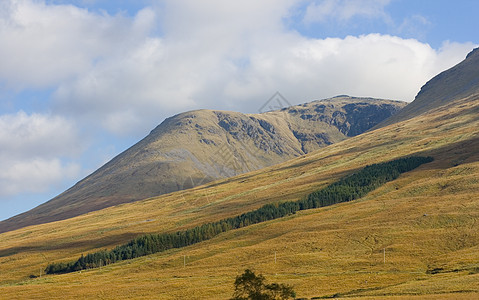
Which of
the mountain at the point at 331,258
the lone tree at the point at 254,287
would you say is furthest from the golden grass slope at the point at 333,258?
the lone tree at the point at 254,287

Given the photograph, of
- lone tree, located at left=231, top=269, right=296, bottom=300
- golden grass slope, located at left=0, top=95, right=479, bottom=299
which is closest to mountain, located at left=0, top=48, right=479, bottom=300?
golden grass slope, located at left=0, top=95, right=479, bottom=299

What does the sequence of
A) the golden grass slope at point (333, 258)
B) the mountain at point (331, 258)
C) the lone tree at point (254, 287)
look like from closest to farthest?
the lone tree at point (254, 287) → the mountain at point (331, 258) → the golden grass slope at point (333, 258)

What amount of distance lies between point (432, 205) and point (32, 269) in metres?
140

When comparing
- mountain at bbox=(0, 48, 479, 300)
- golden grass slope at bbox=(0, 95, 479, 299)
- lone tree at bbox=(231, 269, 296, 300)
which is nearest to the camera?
lone tree at bbox=(231, 269, 296, 300)

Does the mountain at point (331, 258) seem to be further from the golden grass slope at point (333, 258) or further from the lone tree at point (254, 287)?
the lone tree at point (254, 287)

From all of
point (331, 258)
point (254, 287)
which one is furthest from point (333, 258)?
point (254, 287)

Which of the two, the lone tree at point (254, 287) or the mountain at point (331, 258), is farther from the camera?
the mountain at point (331, 258)

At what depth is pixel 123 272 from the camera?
138 meters

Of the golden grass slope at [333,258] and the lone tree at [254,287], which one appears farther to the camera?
the golden grass slope at [333,258]

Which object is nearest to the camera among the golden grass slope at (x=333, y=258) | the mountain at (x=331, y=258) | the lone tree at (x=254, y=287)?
the lone tree at (x=254, y=287)

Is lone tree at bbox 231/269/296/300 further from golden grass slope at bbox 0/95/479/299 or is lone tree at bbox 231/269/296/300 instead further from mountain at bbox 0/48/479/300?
golden grass slope at bbox 0/95/479/299

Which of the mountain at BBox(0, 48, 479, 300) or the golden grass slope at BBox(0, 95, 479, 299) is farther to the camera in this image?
the golden grass slope at BBox(0, 95, 479, 299)

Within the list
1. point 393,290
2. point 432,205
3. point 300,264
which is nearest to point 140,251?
point 300,264

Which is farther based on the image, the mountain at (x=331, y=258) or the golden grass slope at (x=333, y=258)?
the golden grass slope at (x=333, y=258)
